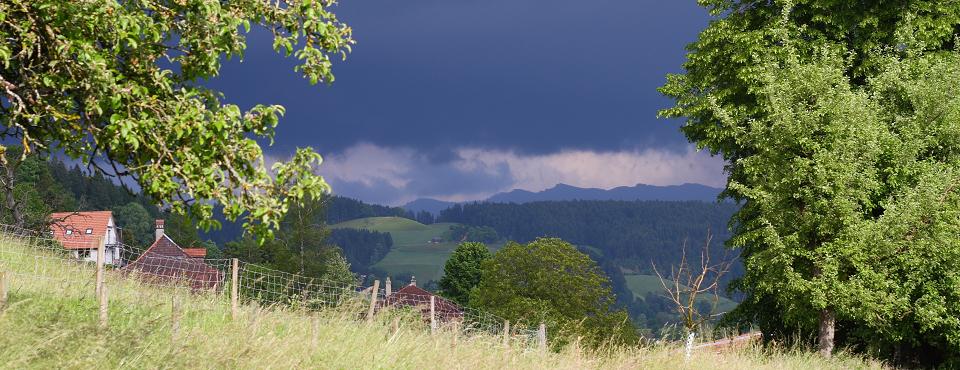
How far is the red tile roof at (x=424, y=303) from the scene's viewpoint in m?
18.0

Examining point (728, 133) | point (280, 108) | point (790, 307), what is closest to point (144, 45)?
point (280, 108)

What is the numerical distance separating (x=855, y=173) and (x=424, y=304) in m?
14.6

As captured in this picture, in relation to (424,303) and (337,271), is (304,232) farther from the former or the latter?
(424,303)

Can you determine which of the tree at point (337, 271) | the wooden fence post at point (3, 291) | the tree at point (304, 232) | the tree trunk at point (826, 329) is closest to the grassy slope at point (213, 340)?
the wooden fence post at point (3, 291)

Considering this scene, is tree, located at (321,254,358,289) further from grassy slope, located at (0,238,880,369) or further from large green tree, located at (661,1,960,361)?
grassy slope, located at (0,238,880,369)

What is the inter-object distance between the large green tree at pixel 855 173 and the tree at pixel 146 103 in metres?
19.6

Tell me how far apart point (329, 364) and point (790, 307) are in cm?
1813

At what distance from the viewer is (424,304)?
17.8m

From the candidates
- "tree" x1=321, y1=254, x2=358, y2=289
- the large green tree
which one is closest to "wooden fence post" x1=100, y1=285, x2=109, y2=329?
the large green tree

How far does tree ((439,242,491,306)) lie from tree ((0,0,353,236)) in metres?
79.9

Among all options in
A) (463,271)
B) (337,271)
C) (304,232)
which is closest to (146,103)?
(463,271)

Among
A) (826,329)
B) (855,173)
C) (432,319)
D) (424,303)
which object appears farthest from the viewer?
(826,329)

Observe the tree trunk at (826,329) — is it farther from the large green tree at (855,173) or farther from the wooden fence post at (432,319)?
the wooden fence post at (432,319)

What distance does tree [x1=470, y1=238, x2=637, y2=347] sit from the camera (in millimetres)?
65188
